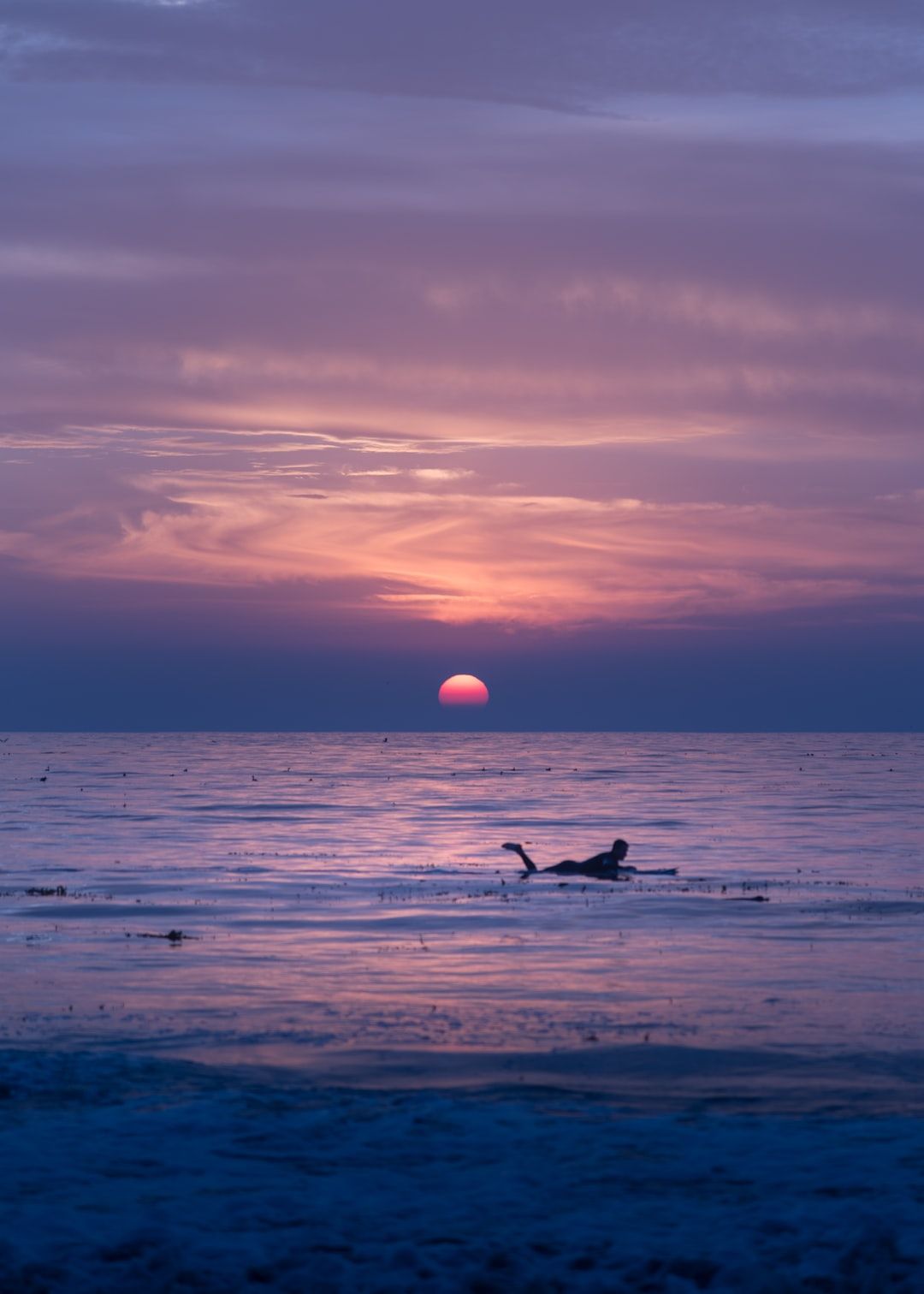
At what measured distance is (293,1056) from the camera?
17.3m

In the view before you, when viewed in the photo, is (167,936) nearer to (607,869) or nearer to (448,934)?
(448,934)

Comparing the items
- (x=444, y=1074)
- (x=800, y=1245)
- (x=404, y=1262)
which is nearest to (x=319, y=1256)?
(x=404, y=1262)

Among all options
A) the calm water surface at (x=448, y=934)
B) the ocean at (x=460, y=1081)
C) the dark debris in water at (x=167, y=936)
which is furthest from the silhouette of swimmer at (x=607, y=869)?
the dark debris in water at (x=167, y=936)

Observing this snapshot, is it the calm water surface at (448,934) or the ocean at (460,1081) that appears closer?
the ocean at (460,1081)

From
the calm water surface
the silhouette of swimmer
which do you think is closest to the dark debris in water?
the calm water surface

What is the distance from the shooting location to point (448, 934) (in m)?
29.0

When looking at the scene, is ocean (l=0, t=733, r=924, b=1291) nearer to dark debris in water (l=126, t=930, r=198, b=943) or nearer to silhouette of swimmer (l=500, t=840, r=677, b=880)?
dark debris in water (l=126, t=930, r=198, b=943)

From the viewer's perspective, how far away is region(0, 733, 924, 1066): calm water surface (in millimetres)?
19219

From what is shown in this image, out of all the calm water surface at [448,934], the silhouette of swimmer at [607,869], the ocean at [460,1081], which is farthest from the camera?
the silhouette of swimmer at [607,869]

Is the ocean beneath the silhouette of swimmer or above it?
beneath

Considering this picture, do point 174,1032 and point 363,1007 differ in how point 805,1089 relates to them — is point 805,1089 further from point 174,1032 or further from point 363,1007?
point 174,1032

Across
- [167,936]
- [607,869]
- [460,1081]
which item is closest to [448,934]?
[167,936]

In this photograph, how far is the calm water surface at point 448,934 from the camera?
19219 mm

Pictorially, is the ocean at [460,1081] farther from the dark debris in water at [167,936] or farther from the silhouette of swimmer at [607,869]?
the silhouette of swimmer at [607,869]
